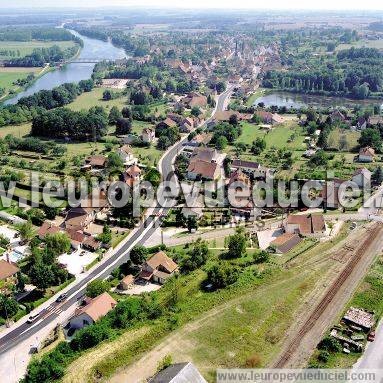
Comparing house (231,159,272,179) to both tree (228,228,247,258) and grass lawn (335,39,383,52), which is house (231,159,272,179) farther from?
grass lawn (335,39,383,52)

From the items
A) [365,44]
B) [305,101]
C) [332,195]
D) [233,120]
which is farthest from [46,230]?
[365,44]

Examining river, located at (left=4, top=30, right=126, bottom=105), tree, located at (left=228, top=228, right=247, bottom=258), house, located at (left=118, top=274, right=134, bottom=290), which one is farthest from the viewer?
river, located at (left=4, top=30, right=126, bottom=105)

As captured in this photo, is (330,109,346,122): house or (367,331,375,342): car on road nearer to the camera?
(367,331,375,342): car on road

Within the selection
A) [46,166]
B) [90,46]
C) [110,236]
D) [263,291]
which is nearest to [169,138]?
[46,166]

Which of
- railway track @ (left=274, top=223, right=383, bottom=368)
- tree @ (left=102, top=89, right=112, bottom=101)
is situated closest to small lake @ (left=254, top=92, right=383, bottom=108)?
tree @ (left=102, top=89, right=112, bottom=101)

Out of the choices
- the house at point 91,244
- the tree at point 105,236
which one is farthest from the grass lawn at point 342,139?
the house at point 91,244

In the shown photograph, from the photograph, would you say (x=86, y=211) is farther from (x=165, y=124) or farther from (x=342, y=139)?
(x=342, y=139)

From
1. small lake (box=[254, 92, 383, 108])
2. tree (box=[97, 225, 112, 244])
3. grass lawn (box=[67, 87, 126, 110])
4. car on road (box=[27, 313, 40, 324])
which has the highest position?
grass lawn (box=[67, 87, 126, 110])
